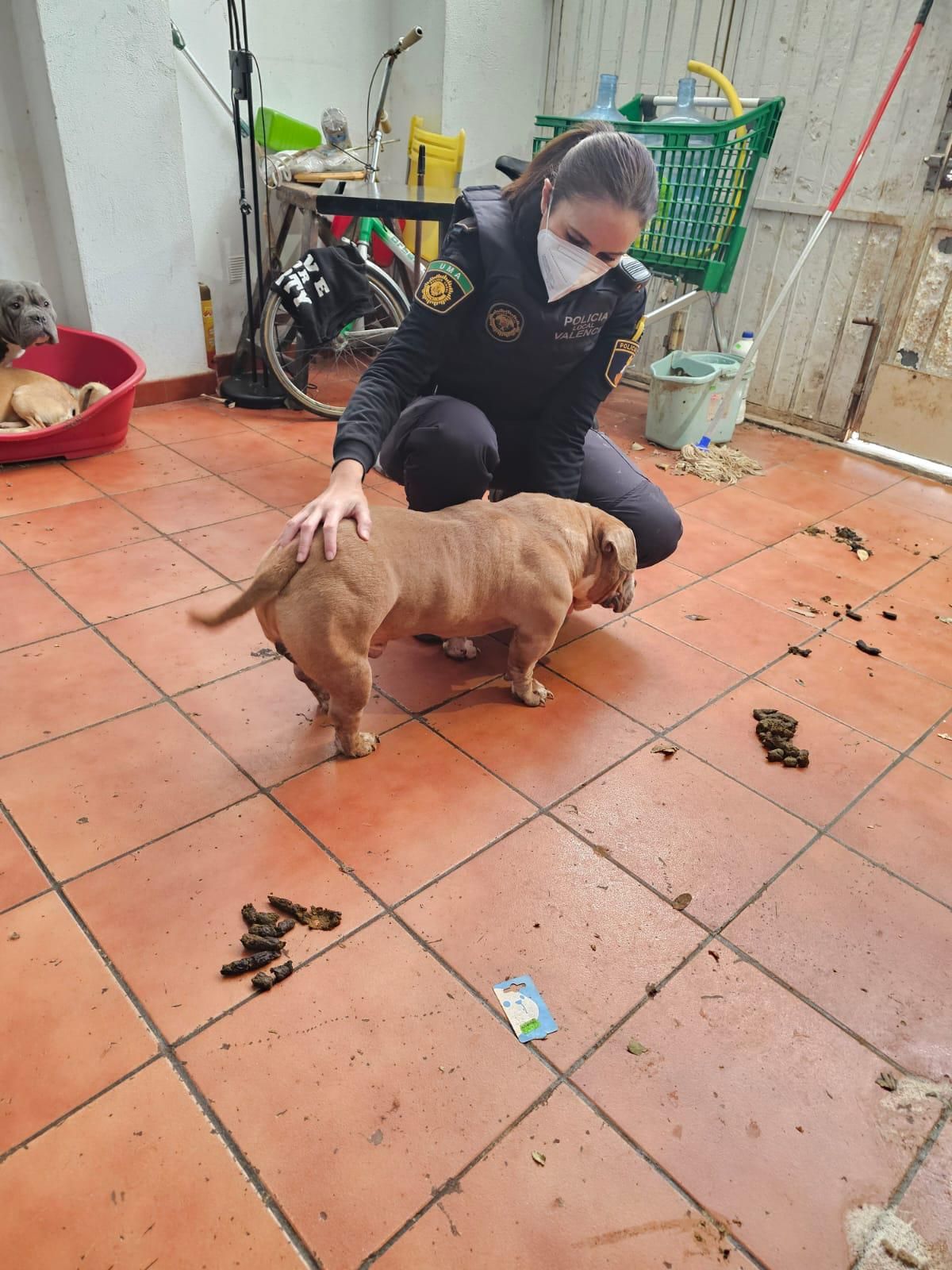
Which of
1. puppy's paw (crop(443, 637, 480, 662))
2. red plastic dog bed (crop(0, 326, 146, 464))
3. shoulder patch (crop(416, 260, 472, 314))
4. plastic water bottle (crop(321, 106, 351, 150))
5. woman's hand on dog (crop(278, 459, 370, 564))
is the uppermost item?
plastic water bottle (crop(321, 106, 351, 150))

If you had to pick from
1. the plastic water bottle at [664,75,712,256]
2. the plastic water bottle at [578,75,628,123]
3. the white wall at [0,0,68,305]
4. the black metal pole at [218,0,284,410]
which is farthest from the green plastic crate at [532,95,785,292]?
the white wall at [0,0,68,305]

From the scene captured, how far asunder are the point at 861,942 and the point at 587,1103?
0.68 meters

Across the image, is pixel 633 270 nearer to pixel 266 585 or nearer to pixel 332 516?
pixel 332 516

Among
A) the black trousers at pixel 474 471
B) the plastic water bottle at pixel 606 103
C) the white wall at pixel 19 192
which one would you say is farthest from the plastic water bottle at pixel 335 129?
the black trousers at pixel 474 471

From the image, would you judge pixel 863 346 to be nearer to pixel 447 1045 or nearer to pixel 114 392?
pixel 114 392

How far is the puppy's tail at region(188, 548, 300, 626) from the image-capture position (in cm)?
165

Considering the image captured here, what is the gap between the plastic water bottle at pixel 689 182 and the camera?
3.71 metres

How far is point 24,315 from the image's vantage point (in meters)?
3.24

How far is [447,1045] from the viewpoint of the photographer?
1.37 m

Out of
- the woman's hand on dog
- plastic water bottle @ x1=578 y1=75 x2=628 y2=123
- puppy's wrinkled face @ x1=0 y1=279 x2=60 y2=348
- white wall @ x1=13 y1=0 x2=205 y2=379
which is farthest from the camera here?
plastic water bottle @ x1=578 y1=75 x2=628 y2=123

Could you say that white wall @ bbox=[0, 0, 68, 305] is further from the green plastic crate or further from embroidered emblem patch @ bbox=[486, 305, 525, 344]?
embroidered emblem patch @ bbox=[486, 305, 525, 344]

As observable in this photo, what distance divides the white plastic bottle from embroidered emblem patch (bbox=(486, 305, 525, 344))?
2217 mm

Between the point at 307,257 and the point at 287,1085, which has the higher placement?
the point at 307,257

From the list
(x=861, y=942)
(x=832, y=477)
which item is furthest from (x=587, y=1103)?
(x=832, y=477)
